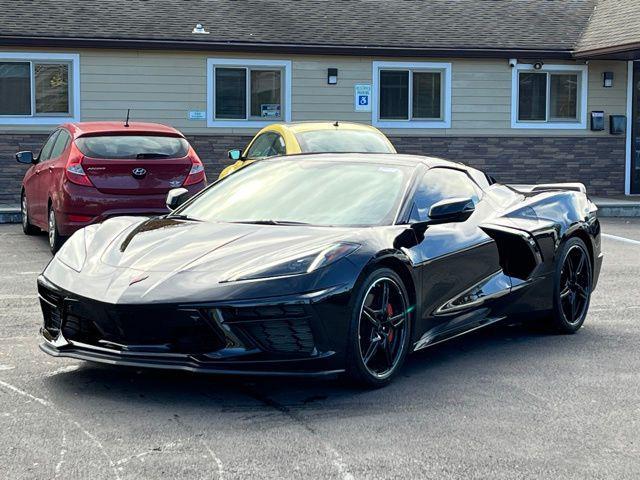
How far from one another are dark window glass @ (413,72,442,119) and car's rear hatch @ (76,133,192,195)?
32.4 ft

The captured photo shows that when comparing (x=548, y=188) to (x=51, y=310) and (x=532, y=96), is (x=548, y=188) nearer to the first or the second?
(x=51, y=310)

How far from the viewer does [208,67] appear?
1991 cm

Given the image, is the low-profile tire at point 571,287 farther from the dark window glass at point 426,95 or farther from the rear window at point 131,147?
the dark window glass at point 426,95

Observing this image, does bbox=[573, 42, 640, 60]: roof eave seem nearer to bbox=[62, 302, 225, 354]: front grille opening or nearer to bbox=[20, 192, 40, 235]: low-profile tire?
bbox=[20, 192, 40, 235]: low-profile tire

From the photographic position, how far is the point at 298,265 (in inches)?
216

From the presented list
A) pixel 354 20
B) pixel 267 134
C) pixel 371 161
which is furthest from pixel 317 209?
pixel 354 20

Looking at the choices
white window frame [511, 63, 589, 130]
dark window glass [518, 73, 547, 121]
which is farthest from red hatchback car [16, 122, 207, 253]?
dark window glass [518, 73, 547, 121]

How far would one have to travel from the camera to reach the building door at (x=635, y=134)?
71.6 feet

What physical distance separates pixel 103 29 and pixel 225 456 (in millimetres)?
16053

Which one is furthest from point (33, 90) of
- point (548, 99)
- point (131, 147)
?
point (548, 99)

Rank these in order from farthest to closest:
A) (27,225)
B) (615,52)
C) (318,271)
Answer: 1. (615,52)
2. (27,225)
3. (318,271)

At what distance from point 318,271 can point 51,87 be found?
1498cm

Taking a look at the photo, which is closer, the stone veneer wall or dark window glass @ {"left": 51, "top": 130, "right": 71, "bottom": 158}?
dark window glass @ {"left": 51, "top": 130, "right": 71, "bottom": 158}

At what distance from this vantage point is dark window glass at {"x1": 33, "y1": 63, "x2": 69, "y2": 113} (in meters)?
19.3
